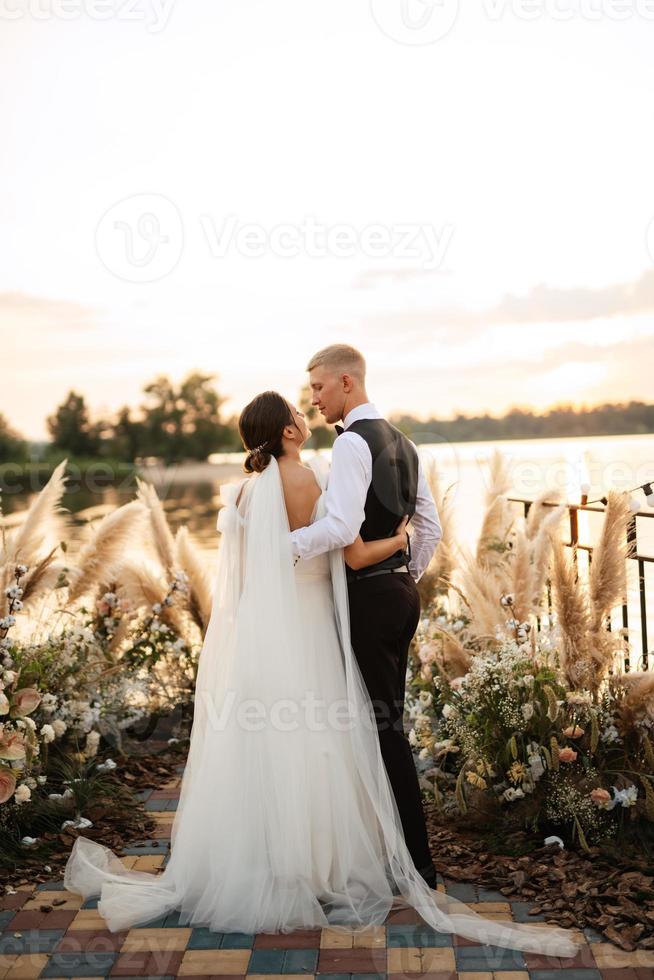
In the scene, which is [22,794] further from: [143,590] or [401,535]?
[143,590]

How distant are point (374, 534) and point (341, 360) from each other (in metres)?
0.65

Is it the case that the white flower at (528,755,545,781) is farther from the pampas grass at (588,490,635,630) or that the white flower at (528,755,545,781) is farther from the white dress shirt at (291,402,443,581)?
the white dress shirt at (291,402,443,581)

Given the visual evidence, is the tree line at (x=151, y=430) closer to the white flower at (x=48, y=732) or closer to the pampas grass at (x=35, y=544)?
the pampas grass at (x=35, y=544)

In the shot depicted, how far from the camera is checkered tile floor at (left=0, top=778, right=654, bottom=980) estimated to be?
2682mm

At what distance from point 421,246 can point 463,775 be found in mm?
2756

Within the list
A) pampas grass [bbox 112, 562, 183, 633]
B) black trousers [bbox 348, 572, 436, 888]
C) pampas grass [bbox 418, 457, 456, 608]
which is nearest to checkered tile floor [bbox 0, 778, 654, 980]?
black trousers [bbox 348, 572, 436, 888]

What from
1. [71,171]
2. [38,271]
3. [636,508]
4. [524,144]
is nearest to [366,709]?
[636,508]

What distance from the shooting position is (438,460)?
217 inches

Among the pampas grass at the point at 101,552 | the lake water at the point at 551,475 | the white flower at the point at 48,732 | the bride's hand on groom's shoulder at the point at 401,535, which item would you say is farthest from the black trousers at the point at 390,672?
the pampas grass at the point at 101,552

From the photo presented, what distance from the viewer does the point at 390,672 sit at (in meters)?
3.35

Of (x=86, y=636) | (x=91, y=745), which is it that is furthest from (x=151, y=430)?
(x=91, y=745)

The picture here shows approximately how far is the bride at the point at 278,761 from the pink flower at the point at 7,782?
0.43 m

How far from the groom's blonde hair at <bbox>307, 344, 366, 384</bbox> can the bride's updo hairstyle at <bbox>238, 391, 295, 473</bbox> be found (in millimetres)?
203

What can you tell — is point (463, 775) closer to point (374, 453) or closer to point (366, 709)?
point (366, 709)
